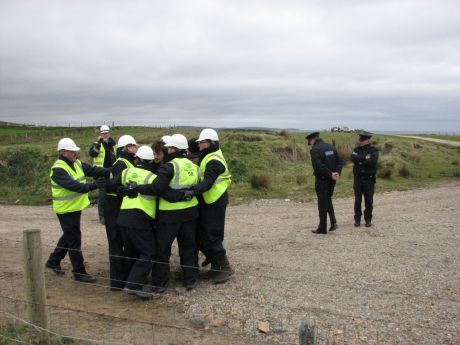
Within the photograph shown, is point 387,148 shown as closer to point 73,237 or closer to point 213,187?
point 213,187

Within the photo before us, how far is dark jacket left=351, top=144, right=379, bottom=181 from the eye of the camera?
33.7 ft

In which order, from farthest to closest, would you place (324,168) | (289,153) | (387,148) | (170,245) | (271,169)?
(387,148), (289,153), (271,169), (324,168), (170,245)

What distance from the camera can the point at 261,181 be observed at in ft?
55.8

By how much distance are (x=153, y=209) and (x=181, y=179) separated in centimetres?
57

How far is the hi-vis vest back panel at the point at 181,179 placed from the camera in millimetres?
6449

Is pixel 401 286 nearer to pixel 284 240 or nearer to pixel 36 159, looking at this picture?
pixel 284 240

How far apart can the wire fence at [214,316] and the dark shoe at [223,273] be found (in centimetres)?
13

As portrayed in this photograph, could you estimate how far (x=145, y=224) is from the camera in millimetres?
6465

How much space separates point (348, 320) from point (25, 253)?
3618mm

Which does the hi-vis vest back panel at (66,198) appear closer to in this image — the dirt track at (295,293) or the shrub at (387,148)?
the dirt track at (295,293)

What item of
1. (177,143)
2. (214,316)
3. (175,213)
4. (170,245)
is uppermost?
(177,143)

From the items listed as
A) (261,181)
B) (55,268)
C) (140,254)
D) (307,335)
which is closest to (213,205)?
(140,254)

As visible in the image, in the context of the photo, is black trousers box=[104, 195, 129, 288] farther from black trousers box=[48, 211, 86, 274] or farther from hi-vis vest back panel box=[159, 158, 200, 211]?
hi-vis vest back panel box=[159, 158, 200, 211]

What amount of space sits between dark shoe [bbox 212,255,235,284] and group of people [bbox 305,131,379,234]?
3289mm
